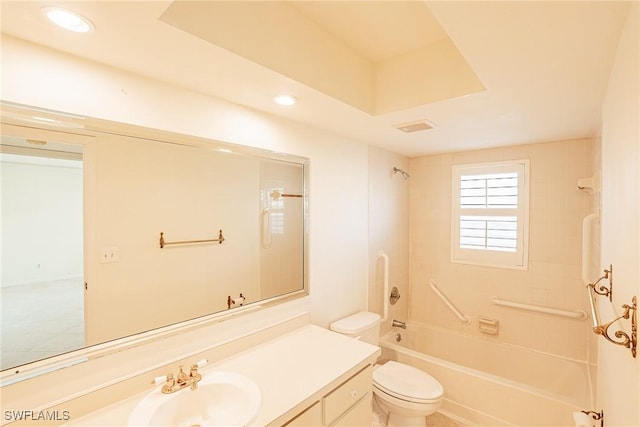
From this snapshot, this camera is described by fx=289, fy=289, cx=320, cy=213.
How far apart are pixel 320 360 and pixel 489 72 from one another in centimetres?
162

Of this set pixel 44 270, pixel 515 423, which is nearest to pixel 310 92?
pixel 44 270

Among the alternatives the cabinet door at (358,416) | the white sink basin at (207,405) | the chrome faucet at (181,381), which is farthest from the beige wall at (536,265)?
the chrome faucet at (181,381)

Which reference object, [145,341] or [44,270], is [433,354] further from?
[44,270]

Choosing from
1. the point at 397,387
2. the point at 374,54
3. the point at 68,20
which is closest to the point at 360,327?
the point at 397,387

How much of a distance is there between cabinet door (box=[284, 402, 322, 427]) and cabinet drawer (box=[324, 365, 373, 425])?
0.14 feet

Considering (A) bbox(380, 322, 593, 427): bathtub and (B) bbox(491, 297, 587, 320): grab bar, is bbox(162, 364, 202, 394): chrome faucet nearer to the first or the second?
(A) bbox(380, 322, 593, 427): bathtub

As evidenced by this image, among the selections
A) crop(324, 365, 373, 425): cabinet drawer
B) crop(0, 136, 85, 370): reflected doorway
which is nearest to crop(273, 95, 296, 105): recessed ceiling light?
crop(0, 136, 85, 370): reflected doorway

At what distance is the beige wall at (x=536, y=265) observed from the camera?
8.11ft

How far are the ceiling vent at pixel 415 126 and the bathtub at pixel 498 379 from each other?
1.86 m

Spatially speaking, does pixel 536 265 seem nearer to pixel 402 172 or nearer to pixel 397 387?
pixel 402 172

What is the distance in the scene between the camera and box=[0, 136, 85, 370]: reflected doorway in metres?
1.01

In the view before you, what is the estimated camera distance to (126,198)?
4.19ft

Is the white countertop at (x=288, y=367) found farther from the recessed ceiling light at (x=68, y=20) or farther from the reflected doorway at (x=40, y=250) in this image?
the recessed ceiling light at (x=68, y=20)

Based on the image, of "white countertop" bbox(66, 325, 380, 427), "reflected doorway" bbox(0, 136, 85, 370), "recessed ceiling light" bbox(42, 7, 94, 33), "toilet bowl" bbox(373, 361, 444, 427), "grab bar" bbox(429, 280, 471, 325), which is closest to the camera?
"recessed ceiling light" bbox(42, 7, 94, 33)
